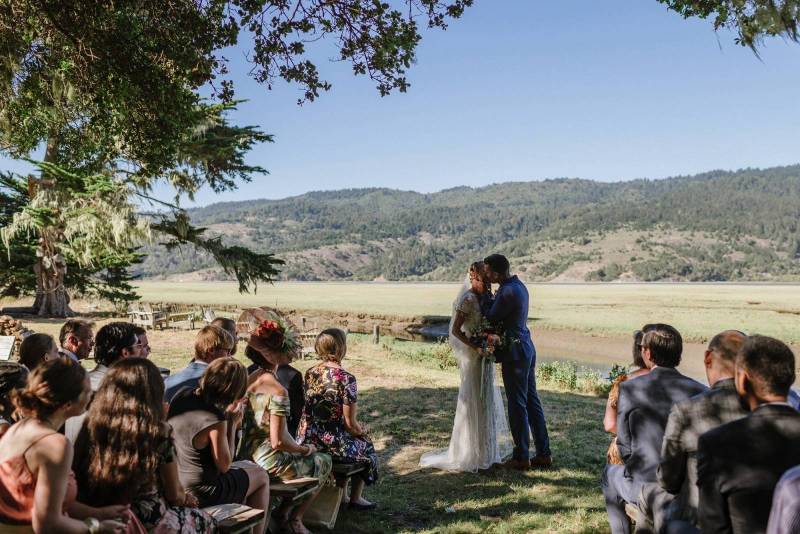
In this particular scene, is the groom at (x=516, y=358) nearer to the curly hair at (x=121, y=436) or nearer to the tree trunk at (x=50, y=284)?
the curly hair at (x=121, y=436)

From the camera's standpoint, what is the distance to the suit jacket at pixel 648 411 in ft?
12.7

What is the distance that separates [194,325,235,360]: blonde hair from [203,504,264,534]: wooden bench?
3.58ft

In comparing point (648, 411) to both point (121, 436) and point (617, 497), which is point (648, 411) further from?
point (121, 436)

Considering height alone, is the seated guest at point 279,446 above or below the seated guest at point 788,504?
below

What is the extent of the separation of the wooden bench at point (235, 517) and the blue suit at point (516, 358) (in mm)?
3427

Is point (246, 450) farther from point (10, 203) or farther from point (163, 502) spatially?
point (10, 203)

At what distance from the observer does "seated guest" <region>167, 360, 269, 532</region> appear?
359 centimetres

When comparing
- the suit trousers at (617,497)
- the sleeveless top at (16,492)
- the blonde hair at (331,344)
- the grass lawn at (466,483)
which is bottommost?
the grass lawn at (466,483)

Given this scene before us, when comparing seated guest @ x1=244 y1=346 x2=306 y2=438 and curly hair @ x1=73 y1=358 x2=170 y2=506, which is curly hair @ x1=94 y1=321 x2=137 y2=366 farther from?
curly hair @ x1=73 y1=358 x2=170 y2=506

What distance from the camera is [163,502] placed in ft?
10.6

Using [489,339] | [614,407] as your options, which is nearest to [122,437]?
[614,407]

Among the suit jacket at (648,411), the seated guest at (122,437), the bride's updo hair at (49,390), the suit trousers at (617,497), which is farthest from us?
the suit trousers at (617,497)

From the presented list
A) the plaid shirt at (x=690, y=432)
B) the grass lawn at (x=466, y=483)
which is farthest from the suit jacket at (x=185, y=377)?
the plaid shirt at (x=690, y=432)

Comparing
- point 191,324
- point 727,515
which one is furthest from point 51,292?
point 727,515
